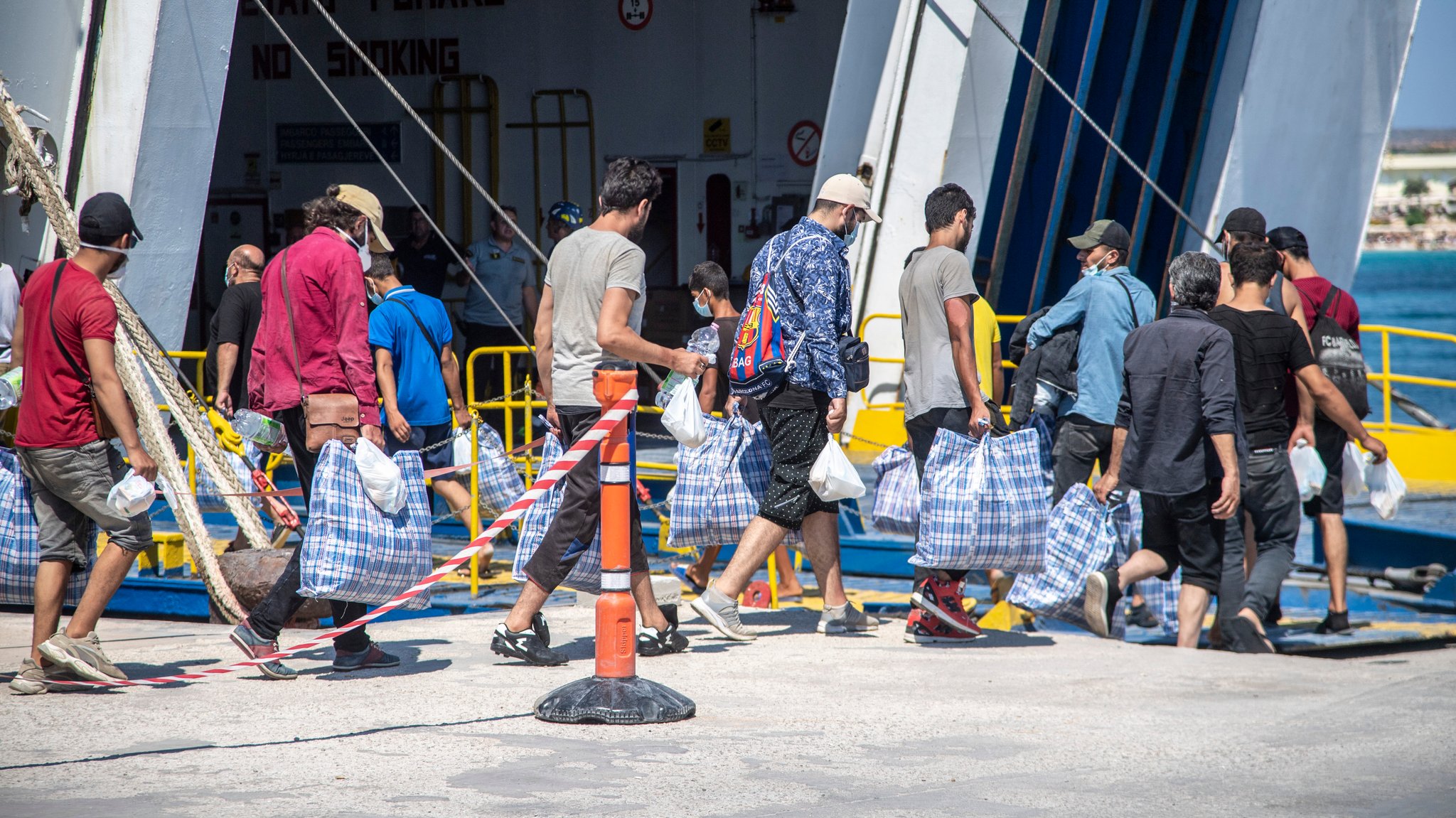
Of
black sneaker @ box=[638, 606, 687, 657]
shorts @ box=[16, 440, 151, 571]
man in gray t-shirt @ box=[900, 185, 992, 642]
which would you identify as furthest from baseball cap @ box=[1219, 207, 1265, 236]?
shorts @ box=[16, 440, 151, 571]

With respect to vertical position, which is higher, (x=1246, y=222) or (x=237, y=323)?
(x=1246, y=222)

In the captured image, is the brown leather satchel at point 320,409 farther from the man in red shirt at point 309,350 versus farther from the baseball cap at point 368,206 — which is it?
the baseball cap at point 368,206

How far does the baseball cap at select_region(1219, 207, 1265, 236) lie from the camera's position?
673 centimetres

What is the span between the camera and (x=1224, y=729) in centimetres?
470

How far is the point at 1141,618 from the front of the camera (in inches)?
295

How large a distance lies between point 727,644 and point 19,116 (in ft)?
20.3

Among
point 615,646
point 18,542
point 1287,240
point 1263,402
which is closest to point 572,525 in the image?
point 615,646

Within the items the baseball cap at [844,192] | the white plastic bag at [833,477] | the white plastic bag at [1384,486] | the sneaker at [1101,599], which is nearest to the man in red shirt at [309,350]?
the white plastic bag at [833,477]

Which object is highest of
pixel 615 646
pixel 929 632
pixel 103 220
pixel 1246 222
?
pixel 1246 222

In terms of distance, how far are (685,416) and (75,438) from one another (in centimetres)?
221

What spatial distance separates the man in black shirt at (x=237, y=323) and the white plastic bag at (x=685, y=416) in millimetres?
3230

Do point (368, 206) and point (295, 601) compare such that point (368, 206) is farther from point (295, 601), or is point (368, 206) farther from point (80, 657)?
point (80, 657)

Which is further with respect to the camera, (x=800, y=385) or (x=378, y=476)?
(x=800, y=385)

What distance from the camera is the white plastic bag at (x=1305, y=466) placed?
6812mm
